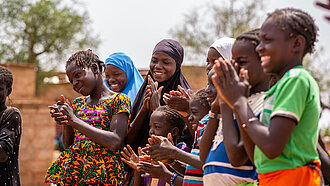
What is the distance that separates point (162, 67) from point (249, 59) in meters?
2.04

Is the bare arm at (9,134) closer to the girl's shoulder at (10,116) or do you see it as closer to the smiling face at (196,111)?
the girl's shoulder at (10,116)

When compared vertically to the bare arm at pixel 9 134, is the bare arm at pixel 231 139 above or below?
above

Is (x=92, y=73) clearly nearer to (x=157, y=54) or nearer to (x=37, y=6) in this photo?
(x=157, y=54)

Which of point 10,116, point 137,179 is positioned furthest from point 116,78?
point 137,179

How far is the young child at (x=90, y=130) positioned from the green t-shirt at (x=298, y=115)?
201cm

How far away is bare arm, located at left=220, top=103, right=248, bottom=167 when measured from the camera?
117 inches

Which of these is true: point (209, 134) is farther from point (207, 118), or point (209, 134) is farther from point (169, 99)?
point (169, 99)

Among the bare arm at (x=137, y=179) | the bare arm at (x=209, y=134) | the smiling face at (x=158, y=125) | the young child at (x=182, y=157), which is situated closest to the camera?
the bare arm at (x=209, y=134)

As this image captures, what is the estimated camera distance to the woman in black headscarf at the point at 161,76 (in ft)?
16.3

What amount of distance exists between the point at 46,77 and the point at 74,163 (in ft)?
83.5

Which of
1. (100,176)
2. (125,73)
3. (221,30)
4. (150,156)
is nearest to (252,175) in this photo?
(150,156)

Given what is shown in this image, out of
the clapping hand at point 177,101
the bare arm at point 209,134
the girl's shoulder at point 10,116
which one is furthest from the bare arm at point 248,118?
the girl's shoulder at point 10,116

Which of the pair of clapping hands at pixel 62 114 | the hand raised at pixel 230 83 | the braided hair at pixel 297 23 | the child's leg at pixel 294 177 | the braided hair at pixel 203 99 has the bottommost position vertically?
the pair of clapping hands at pixel 62 114

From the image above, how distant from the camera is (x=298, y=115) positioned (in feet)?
8.63
